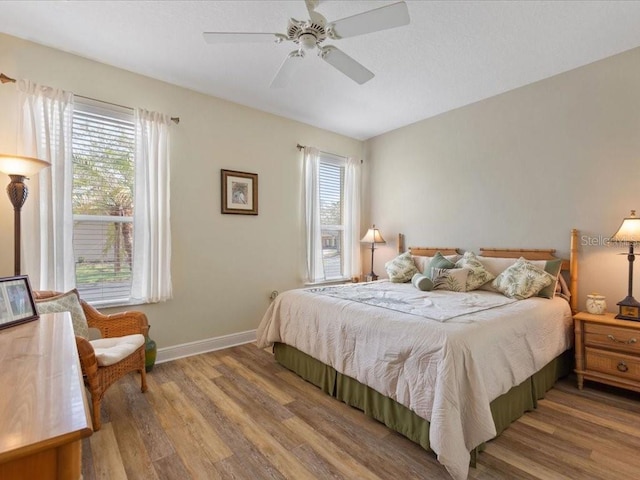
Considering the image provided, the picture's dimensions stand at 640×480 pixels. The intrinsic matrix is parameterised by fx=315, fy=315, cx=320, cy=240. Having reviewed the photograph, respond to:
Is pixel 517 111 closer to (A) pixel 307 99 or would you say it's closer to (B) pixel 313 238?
(A) pixel 307 99

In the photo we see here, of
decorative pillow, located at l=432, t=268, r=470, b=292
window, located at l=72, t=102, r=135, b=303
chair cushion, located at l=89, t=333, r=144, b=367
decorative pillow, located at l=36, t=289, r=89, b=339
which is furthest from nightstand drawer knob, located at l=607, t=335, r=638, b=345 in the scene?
window, located at l=72, t=102, r=135, b=303

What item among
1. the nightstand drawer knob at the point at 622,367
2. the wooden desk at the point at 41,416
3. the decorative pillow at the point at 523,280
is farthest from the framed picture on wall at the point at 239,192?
the nightstand drawer knob at the point at 622,367

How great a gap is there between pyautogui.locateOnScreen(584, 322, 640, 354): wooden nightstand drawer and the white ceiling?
230cm

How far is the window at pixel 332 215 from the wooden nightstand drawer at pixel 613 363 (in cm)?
289

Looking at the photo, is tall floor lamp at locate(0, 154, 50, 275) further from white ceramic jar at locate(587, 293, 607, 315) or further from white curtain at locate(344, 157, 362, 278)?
white ceramic jar at locate(587, 293, 607, 315)

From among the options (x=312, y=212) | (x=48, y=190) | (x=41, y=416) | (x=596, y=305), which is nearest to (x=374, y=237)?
(x=312, y=212)

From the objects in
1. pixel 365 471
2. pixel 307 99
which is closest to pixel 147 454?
pixel 365 471

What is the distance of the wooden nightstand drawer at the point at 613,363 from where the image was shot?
92.3 inches

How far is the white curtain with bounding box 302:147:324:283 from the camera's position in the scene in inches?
167

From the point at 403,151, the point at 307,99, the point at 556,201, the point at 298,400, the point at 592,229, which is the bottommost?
the point at 298,400

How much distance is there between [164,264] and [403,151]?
3.40 meters

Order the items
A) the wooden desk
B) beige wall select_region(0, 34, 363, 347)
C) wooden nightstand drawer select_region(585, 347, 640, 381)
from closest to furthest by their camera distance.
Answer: the wooden desk
wooden nightstand drawer select_region(585, 347, 640, 381)
beige wall select_region(0, 34, 363, 347)

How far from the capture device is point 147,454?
1.80m

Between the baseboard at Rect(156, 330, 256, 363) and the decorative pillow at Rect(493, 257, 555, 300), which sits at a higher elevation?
the decorative pillow at Rect(493, 257, 555, 300)
